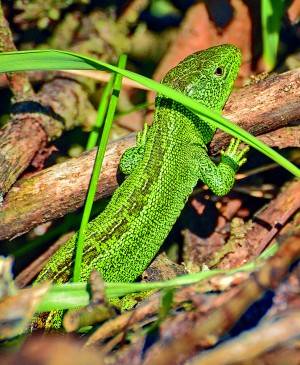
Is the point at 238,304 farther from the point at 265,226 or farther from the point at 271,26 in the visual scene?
the point at 271,26

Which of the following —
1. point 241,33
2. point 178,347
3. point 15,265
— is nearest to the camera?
point 178,347

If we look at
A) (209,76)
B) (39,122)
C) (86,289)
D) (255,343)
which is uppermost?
(39,122)

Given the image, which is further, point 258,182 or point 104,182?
point 258,182

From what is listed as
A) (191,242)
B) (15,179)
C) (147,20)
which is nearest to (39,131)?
(15,179)

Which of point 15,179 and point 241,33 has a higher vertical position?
point 241,33

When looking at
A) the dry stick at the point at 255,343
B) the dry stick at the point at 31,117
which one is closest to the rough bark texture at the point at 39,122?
the dry stick at the point at 31,117

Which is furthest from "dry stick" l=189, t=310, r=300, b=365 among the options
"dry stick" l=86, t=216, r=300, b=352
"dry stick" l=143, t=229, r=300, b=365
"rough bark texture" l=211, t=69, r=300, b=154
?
"rough bark texture" l=211, t=69, r=300, b=154

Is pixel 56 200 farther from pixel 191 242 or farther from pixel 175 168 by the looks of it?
pixel 191 242

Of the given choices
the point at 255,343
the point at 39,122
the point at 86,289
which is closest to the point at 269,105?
the point at 39,122
